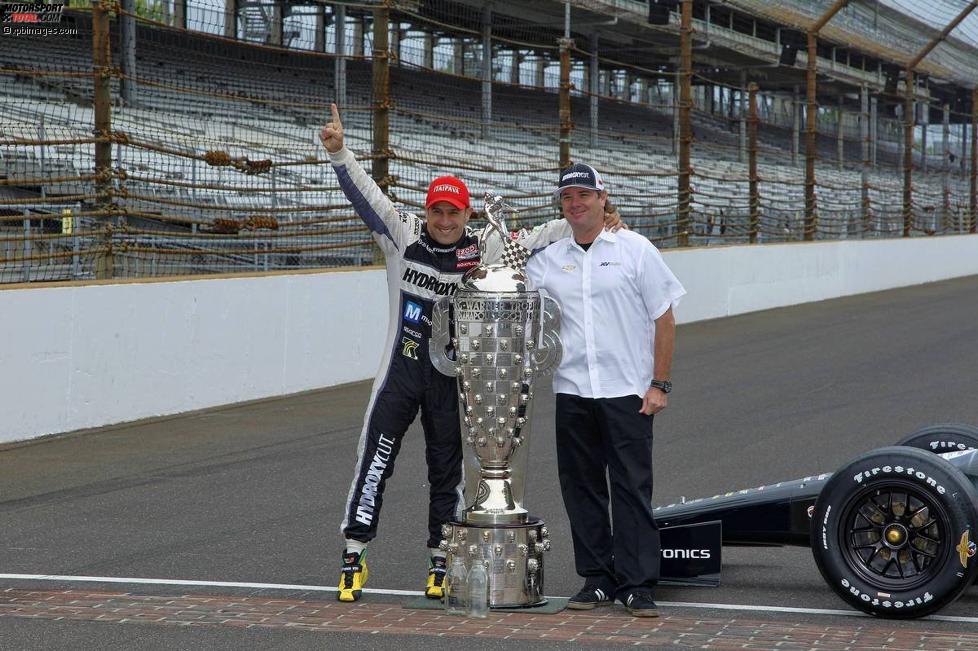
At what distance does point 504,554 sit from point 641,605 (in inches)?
21.7

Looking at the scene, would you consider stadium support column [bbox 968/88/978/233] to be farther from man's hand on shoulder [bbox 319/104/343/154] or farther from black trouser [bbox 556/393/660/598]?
man's hand on shoulder [bbox 319/104/343/154]

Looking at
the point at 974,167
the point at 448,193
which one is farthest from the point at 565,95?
the point at 974,167

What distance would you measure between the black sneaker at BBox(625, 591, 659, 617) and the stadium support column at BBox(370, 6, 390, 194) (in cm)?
820

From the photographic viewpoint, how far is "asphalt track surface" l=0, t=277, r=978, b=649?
5715mm

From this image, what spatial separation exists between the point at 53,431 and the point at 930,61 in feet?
115

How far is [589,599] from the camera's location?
548 cm

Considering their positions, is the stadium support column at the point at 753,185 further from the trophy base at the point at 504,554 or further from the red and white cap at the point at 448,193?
the trophy base at the point at 504,554

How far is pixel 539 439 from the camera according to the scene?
32.9ft

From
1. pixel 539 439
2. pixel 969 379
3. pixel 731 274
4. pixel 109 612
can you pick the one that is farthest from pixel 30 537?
pixel 731 274

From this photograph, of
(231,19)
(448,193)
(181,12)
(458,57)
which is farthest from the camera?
(458,57)

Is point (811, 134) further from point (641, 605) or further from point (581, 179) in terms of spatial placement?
point (641, 605)

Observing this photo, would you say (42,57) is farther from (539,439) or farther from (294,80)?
(539,439)

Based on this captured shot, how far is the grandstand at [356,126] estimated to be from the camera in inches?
445

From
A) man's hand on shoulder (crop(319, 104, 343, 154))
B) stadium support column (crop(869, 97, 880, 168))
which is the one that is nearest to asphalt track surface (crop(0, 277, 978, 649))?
man's hand on shoulder (crop(319, 104, 343, 154))
